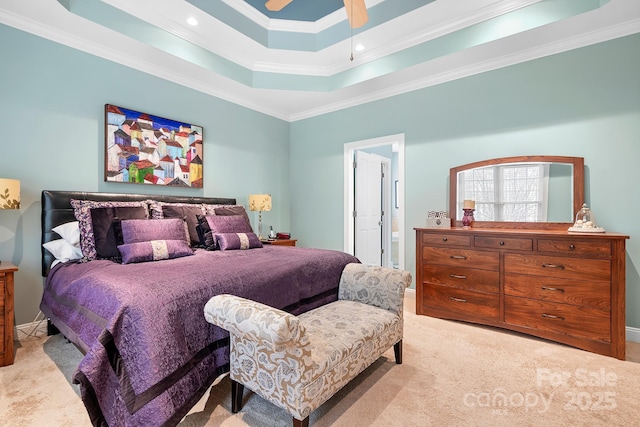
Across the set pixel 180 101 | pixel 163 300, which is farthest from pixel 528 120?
pixel 180 101

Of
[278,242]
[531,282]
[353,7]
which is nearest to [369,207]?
[278,242]

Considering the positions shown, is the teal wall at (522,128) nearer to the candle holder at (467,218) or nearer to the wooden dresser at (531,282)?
the candle holder at (467,218)

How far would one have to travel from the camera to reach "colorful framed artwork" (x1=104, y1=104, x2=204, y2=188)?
10.2 ft

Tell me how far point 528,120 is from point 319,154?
276cm

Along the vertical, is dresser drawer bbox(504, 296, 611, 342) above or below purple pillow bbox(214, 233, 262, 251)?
below

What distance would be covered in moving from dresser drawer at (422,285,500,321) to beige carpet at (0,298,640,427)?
366 millimetres

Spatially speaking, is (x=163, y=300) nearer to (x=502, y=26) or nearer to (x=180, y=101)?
(x=180, y=101)

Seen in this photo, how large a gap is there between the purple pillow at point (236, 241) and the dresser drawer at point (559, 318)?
247cm

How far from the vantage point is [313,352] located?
151cm

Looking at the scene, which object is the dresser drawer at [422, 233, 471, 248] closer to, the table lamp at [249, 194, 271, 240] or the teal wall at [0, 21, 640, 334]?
the teal wall at [0, 21, 640, 334]

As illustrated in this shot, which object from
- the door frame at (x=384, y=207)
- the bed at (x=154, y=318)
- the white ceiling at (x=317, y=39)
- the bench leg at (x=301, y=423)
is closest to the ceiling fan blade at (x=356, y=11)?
the white ceiling at (x=317, y=39)

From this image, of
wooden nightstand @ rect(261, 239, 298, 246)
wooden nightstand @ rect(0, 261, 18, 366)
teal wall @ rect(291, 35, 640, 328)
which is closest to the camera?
wooden nightstand @ rect(0, 261, 18, 366)

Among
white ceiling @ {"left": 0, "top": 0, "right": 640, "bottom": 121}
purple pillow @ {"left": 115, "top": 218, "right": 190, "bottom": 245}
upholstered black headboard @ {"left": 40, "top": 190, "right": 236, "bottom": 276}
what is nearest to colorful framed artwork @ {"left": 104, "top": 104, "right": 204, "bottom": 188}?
upholstered black headboard @ {"left": 40, "top": 190, "right": 236, "bottom": 276}

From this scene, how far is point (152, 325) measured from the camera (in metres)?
1.37
